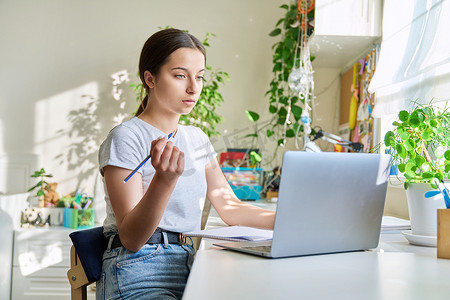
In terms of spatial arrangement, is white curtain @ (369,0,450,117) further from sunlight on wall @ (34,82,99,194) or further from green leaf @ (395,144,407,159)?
sunlight on wall @ (34,82,99,194)

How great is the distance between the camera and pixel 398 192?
75.4 inches

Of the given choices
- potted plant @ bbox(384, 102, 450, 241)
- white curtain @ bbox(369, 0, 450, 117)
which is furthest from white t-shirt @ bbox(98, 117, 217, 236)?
white curtain @ bbox(369, 0, 450, 117)

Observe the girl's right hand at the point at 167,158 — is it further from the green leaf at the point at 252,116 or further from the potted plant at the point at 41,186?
the potted plant at the point at 41,186

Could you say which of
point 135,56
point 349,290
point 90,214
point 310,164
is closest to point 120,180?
point 310,164

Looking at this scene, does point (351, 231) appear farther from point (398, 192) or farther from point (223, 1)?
point (223, 1)

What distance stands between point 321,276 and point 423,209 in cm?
50

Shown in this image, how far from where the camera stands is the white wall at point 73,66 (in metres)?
3.21

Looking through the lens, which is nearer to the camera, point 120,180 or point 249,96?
point 120,180

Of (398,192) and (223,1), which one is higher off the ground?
(223,1)

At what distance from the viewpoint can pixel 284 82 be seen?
3.07 metres

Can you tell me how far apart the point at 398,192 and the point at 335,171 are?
3.80ft

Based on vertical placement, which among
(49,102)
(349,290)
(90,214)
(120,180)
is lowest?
(90,214)

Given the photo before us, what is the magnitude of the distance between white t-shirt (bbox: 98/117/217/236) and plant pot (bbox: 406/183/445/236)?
530 millimetres

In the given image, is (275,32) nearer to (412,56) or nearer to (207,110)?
(207,110)
